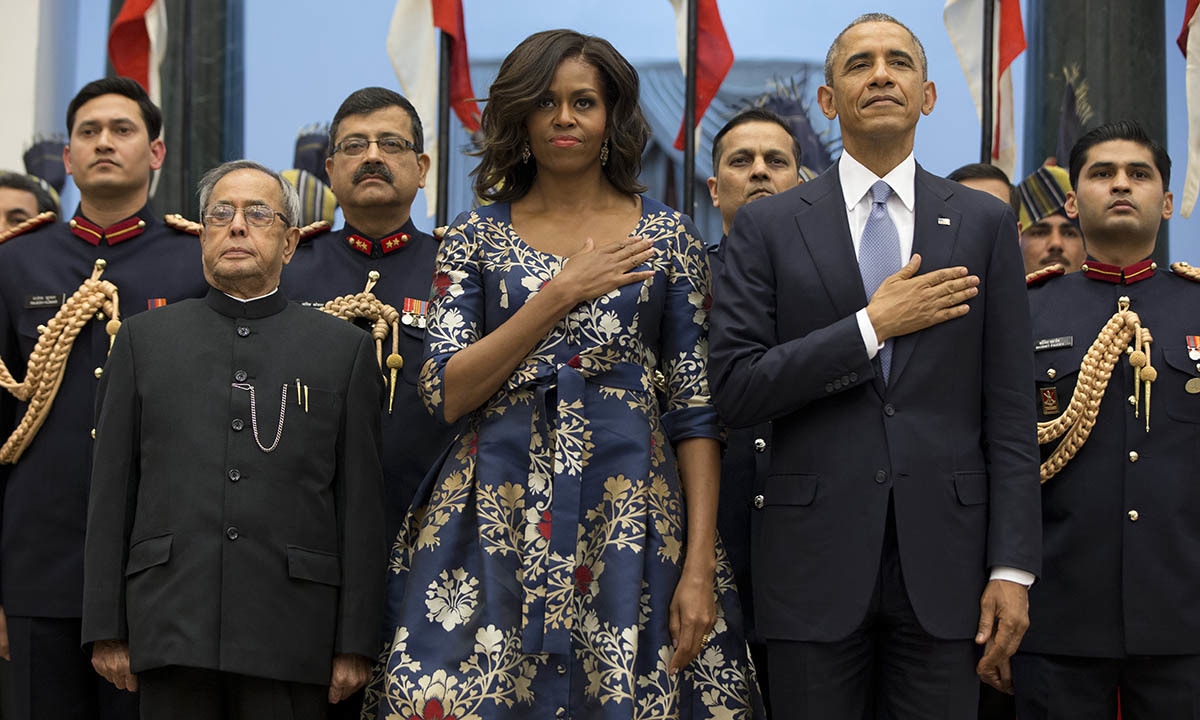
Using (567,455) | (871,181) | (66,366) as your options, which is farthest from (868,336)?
(66,366)

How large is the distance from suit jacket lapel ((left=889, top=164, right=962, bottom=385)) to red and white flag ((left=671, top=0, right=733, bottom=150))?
359cm

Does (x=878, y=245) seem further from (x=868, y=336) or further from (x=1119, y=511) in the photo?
(x=1119, y=511)

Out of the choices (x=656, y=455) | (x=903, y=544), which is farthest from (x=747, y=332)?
(x=903, y=544)

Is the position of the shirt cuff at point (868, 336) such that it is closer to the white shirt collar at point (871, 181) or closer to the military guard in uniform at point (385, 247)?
the white shirt collar at point (871, 181)

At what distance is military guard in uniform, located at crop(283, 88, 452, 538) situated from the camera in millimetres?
3467

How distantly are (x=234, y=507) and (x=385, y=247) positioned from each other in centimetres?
106

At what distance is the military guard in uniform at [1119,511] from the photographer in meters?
3.31

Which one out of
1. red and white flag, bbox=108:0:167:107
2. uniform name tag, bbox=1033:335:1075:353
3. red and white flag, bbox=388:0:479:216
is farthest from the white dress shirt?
red and white flag, bbox=108:0:167:107

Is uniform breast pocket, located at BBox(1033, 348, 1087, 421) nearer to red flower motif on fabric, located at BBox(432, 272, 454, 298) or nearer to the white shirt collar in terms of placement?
the white shirt collar

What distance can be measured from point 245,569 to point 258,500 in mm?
139

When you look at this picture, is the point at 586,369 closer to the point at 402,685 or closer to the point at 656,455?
the point at 656,455

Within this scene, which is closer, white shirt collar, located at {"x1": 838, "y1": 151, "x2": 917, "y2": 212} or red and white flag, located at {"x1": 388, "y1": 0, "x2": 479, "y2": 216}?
white shirt collar, located at {"x1": 838, "y1": 151, "x2": 917, "y2": 212}

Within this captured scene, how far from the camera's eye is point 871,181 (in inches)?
110

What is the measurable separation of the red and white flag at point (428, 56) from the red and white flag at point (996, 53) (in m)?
2.15
